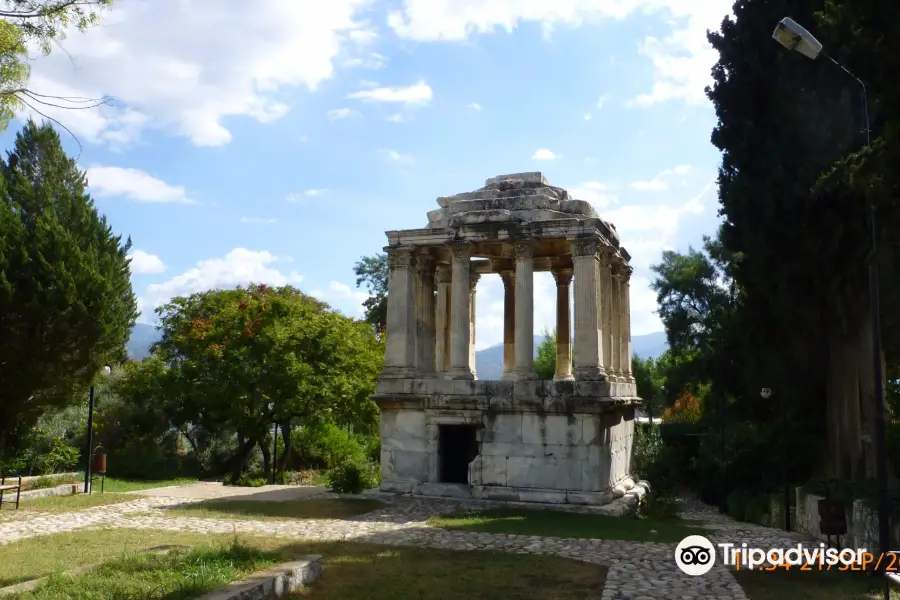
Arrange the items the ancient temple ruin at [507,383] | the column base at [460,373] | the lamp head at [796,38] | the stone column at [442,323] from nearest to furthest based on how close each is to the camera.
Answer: the lamp head at [796,38], the ancient temple ruin at [507,383], the column base at [460,373], the stone column at [442,323]

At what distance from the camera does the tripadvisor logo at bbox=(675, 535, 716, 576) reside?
33.7 ft

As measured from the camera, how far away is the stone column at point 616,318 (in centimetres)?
2336

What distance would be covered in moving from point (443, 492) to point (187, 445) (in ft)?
61.9

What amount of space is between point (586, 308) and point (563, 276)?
521 cm

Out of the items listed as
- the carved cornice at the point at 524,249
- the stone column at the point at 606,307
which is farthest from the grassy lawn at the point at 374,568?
the stone column at the point at 606,307

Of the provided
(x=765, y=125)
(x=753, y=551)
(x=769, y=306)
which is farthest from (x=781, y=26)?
(x=769, y=306)

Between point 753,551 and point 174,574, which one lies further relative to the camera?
point 753,551

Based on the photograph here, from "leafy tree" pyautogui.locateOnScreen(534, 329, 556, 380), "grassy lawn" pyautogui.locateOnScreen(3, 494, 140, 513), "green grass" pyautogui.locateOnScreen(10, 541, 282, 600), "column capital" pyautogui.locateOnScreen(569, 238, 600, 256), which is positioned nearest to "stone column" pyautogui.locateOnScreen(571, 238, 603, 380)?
"column capital" pyautogui.locateOnScreen(569, 238, 600, 256)

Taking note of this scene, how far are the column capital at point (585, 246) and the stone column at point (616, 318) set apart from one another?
3.86 metres

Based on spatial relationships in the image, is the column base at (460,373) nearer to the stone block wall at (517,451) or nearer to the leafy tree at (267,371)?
the stone block wall at (517,451)

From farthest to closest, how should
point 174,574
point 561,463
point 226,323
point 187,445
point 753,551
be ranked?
1. point 187,445
2. point 226,323
3. point 561,463
4. point 753,551
5. point 174,574

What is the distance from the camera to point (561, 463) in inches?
731

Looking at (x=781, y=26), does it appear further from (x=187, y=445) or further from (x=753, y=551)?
(x=187, y=445)

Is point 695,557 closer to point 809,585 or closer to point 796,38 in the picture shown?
point 809,585
